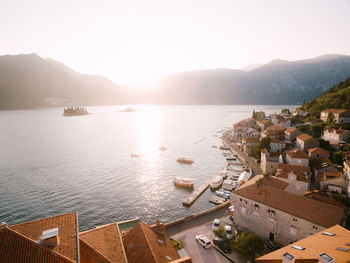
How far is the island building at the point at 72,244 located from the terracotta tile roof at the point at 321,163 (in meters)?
49.3

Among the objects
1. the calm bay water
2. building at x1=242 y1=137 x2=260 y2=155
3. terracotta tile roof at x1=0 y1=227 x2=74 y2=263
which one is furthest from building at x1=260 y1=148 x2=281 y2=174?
terracotta tile roof at x1=0 y1=227 x2=74 y2=263

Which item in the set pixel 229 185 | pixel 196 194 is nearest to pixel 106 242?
pixel 196 194

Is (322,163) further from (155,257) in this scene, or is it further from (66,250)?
(66,250)

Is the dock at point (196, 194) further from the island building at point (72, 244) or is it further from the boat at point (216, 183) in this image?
the island building at point (72, 244)

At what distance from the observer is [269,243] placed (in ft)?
102

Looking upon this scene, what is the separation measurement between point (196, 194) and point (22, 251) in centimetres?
4556

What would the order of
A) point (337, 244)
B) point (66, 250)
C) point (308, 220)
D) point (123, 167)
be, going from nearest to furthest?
point (66, 250)
point (337, 244)
point (308, 220)
point (123, 167)

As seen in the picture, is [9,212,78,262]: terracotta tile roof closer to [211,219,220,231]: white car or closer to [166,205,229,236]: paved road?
[166,205,229,236]: paved road

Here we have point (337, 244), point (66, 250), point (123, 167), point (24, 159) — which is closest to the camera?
point (66, 250)

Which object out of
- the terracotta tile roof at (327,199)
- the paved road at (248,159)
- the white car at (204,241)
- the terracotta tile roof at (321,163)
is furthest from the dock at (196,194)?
the terracotta tile roof at (321,163)

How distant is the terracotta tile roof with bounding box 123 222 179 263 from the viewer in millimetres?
22011

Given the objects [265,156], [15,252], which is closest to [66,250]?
[15,252]

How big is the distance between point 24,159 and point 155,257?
293 feet

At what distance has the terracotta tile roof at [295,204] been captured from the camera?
27.4m
